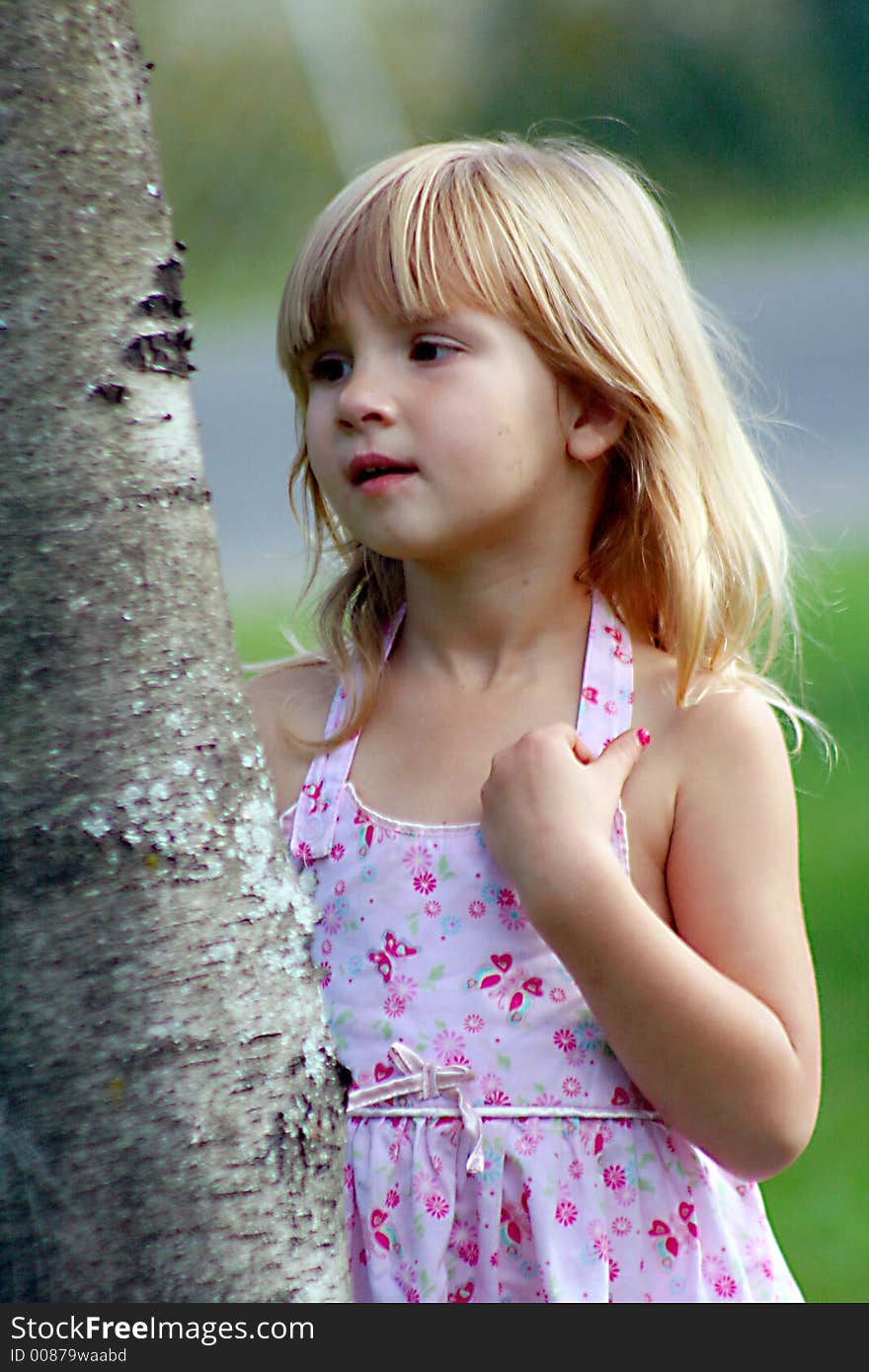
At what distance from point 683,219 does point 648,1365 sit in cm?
918

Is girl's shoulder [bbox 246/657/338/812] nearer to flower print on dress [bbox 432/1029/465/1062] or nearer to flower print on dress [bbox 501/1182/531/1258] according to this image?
flower print on dress [bbox 432/1029/465/1062]

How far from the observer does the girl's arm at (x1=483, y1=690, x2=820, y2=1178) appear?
3.44 ft

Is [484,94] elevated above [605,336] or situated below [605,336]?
below

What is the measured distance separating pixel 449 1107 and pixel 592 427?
533 mm

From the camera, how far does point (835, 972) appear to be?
3.01 meters

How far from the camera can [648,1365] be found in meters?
0.89

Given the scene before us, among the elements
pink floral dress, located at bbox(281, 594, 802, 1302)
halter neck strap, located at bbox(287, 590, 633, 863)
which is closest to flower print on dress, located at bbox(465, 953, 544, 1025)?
pink floral dress, located at bbox(281, 594, 802, 1302)

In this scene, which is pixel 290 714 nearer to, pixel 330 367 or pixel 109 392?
pixel 330 367

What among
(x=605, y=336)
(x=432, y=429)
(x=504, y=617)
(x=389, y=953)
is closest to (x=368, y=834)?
(x=389, y=953)

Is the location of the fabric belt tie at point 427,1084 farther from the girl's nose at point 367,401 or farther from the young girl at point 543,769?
the girl's nose at point 367,401

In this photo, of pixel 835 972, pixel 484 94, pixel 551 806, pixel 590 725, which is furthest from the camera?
pixel 484 94

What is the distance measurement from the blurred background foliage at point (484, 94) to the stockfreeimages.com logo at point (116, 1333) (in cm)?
903

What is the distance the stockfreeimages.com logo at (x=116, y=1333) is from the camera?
0.75 metres

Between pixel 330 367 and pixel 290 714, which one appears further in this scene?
pixel 290 714
